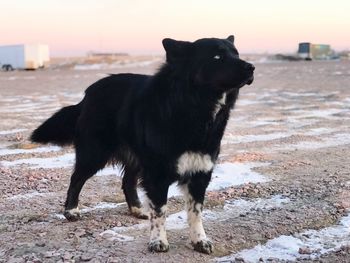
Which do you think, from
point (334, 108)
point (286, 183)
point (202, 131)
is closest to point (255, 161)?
point (286, 183)

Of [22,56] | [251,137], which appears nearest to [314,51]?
[22,56]

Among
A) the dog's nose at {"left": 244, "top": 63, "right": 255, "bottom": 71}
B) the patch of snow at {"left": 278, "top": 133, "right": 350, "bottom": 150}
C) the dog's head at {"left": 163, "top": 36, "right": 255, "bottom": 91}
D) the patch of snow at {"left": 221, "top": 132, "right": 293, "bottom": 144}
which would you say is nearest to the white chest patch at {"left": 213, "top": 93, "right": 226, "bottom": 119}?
the dog's head at {"left": 163, "top": 36, "right": 255, "bottom": 91}

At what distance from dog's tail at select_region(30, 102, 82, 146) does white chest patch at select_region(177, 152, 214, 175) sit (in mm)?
1798

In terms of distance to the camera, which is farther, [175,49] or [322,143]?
[322,143]

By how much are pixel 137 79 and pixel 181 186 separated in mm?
1284

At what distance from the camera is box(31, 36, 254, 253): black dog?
4.19 meters

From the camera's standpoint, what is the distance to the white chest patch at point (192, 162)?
437cm

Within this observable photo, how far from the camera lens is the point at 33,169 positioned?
764 cm

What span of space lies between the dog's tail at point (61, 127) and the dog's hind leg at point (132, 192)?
786mm

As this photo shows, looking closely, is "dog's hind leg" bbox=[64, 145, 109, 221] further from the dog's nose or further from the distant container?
the distant container

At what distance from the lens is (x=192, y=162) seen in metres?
4.39

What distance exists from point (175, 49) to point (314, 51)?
235ft

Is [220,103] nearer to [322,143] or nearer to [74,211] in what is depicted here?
[74,211]

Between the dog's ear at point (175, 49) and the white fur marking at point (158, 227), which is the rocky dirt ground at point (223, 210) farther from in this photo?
the dog's ear at point (175, 49)
